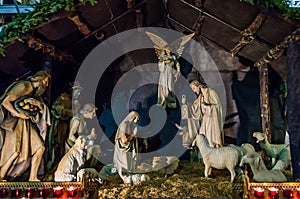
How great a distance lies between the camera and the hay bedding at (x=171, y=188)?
4.18 metres

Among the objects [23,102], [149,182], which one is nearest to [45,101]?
[23,102]

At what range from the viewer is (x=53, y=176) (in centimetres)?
477

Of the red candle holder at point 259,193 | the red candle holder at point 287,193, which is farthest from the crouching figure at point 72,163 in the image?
the red candle holder at point 287,193

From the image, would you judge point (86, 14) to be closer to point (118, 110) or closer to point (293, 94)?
point (118, 110)

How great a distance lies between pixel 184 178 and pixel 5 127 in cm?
230

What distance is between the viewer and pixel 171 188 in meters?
4.26

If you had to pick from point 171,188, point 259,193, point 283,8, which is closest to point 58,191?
point 171,188

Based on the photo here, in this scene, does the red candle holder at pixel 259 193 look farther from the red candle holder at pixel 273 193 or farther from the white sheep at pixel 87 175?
the white sheep at pixel 87 175

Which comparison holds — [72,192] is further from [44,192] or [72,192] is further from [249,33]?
[249,33]

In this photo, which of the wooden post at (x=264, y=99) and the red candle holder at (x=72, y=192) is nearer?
the red candle holder at (x=72, y=192)

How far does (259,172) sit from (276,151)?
0.57 metres

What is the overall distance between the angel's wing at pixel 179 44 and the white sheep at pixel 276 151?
170 centimetres

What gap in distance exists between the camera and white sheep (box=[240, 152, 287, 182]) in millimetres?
4414

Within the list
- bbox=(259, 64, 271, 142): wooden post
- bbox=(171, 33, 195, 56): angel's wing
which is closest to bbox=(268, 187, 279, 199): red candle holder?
bbox=(259, 64, 271, 142): wooden post
